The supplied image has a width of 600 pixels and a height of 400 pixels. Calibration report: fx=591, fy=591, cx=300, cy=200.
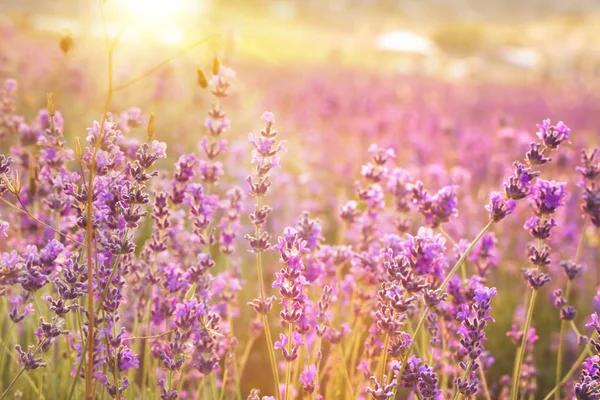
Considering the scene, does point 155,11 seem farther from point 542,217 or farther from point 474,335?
point 474,335

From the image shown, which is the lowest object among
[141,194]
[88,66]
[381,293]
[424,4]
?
[381,293]

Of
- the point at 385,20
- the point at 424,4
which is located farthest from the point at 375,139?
the point at 424,4

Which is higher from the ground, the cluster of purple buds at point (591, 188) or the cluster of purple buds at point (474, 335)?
the cluster of purple buds at point (591, 188)

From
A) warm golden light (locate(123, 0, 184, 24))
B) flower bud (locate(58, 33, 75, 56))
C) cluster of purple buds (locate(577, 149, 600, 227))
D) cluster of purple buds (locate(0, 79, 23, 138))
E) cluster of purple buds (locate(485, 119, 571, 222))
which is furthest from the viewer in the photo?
warm golden light (locate(123, 0, 184, 24))

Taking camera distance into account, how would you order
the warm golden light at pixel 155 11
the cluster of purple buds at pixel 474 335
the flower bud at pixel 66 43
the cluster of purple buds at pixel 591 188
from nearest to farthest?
the flower bud at pixel 66 43, the cluster of purple buds at pixel 474 335, the cluster of purple buds at pixel 591 188, the warm golden light at pixel 155 11

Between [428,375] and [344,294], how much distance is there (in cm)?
106

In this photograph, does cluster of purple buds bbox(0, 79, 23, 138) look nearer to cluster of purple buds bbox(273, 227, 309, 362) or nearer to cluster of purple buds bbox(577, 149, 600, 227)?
cluster of purple buds bbox(273, 227, 309, 362)

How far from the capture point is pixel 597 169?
188 cm

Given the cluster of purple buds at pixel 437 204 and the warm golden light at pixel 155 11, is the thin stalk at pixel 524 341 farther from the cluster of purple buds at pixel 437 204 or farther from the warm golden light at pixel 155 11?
the warm golden light at pixel 155 11

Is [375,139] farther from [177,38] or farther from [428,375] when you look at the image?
[177,38]

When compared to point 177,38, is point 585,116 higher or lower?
lower

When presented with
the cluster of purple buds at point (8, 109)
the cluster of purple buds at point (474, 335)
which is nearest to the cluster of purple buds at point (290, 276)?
the cluster of purple buds at point (474, 335)

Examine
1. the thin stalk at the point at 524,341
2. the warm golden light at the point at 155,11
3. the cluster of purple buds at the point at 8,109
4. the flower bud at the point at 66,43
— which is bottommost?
the thin stalk at the point at 524,341

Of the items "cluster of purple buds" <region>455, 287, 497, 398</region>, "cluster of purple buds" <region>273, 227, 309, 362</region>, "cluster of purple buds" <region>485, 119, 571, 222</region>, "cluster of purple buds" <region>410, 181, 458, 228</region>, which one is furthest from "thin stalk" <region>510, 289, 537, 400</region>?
"cluster of purple buds" <region>273, 227, 309, 362</region>
